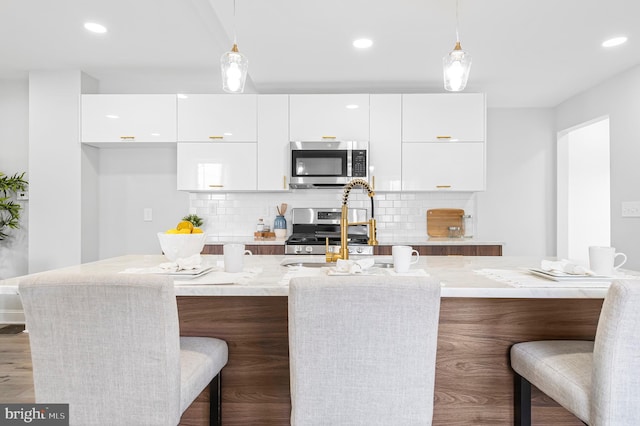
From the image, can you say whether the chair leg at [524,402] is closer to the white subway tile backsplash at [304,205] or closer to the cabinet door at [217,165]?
the white subway tile backsplash at [304,205]

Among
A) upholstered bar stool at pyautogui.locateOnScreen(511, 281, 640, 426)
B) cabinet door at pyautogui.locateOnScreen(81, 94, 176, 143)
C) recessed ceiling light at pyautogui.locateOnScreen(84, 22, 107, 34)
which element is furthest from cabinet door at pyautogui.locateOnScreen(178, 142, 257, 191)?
upholstered bar stool at pyautogui.locateOnScreen(511, 281, 640, 426)

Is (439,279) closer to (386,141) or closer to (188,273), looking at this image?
(188,273)

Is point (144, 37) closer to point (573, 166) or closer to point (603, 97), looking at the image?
point (603, 97)

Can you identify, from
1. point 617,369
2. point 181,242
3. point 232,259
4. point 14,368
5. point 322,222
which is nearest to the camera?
point 617,369

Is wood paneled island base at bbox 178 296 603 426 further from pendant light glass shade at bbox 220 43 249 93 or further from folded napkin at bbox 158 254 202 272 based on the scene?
pendant light glass shade at bbox 220 43 249 93

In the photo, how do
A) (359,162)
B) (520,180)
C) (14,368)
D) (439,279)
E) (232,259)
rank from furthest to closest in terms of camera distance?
1. (520,180)
2. (359,162)
3. (14,368)
4. (232,259)
5. (439,279)

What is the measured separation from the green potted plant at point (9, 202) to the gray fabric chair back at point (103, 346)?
354 centimetres

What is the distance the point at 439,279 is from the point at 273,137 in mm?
2717

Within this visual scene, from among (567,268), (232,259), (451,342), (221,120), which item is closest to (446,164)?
(221,120)

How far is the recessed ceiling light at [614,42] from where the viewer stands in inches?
110

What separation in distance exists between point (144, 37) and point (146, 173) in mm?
1572

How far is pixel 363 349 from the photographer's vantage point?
1.02 m

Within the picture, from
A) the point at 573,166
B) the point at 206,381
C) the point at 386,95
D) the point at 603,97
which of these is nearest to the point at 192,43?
the point at 386,95

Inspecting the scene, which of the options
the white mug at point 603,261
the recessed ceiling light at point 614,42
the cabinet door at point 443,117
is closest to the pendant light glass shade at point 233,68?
the white mug at point 603,261
